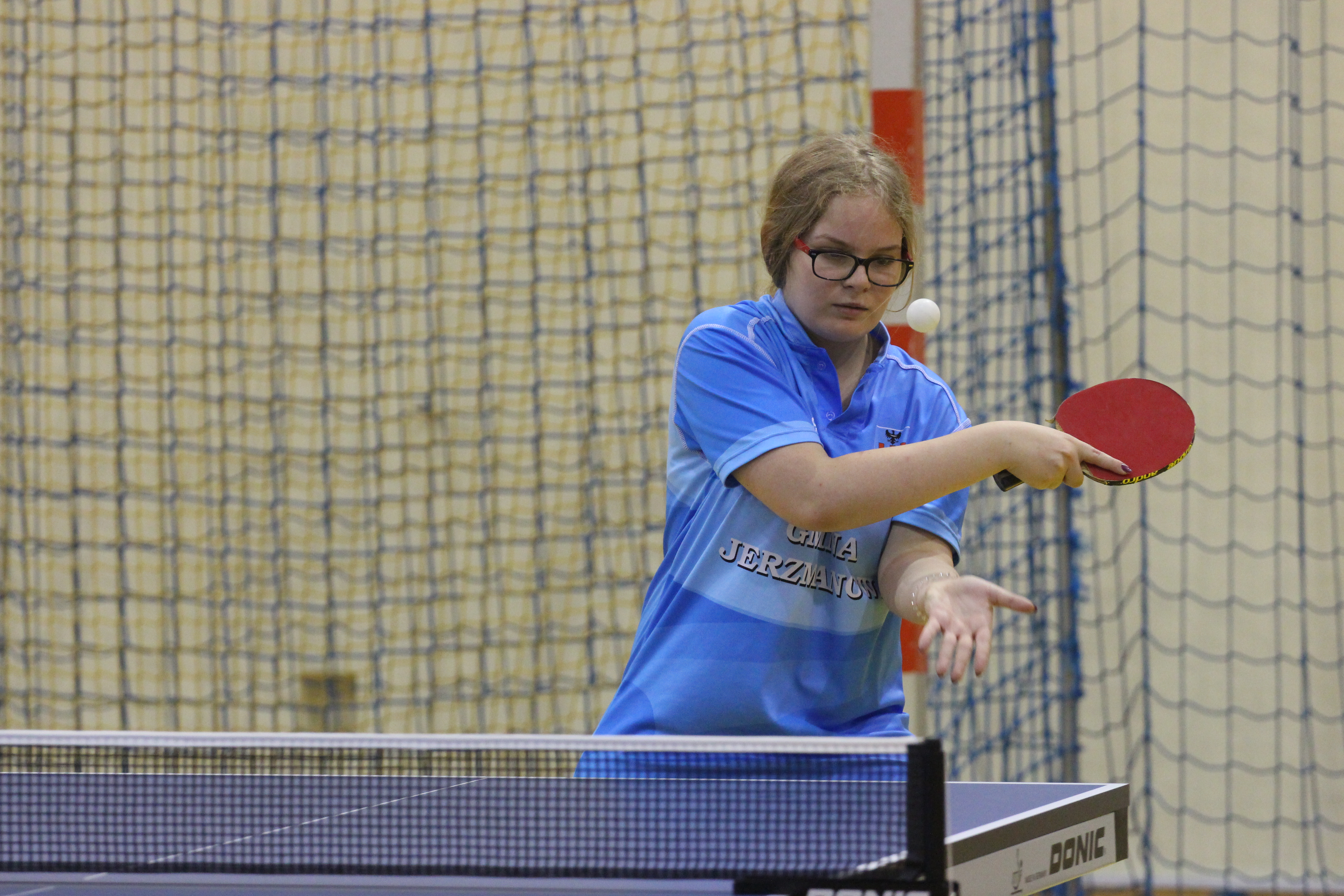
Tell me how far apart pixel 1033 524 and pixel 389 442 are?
222cm

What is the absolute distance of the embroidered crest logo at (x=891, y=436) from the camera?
5.03 feet

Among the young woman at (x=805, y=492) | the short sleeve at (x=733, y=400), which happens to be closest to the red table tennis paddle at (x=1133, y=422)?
the young woman at (x=805, y=492)

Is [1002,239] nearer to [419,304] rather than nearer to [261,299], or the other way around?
[419,304]

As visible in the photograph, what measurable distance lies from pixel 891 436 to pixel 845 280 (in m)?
0.22

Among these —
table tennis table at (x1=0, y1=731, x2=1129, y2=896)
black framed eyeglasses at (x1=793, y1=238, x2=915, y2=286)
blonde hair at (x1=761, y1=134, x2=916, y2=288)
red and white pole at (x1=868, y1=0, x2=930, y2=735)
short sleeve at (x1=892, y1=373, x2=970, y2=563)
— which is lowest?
table tennis table at (x1=0, y1=731, x2=1129, y2=896)

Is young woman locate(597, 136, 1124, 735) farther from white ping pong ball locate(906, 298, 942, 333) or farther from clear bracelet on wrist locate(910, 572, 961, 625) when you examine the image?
white ping pong ball locate(906, 298, 942, 333)

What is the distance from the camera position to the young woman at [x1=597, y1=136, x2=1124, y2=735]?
1.34 meters

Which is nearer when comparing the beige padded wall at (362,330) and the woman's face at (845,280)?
the woman's face at (845,280)

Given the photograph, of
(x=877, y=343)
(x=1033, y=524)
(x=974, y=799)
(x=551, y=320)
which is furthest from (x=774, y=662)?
(x=551, y=320)

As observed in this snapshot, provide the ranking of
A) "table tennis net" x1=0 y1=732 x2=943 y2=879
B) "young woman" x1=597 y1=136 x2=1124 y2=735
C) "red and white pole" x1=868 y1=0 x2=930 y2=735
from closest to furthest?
"table tennis net" x1=0 y1=732 x2=943 y2=879 → "young woman" x1=597 y1=136 x2=1124 y2=735 → "red and white pole" x1=868 y1=0 x2=930 y2=735

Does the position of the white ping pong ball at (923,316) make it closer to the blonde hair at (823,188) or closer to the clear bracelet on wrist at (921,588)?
the blonde hair at (823,188)

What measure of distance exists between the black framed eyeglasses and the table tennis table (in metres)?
0.59

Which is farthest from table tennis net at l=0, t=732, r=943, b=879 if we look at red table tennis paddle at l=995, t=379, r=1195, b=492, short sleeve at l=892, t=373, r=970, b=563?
red table tennis paddle at l=995, t=379, r=1195, b=492

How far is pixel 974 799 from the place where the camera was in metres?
1.55
